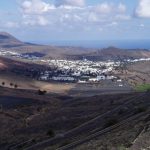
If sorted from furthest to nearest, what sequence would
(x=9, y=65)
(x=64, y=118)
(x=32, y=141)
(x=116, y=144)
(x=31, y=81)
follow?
1. (x=9, y=65)
2. (x=31, y=81)
3. (x=64, y=118)
4. (x=32, y=141)
5. (x=116, y=144)

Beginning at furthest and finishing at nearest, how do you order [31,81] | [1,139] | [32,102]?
[31,81]
[32,102]
[1,139]

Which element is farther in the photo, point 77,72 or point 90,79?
point 77,72

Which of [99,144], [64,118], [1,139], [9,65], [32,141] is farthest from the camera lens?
[9,65]

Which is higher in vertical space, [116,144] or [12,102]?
[116,144]

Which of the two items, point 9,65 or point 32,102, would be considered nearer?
point 32,102

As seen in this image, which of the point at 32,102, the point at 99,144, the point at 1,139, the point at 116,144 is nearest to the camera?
the point at 116,144

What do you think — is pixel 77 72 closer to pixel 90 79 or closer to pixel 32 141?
pixel 90 79

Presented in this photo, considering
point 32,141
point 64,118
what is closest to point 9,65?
point 64,118

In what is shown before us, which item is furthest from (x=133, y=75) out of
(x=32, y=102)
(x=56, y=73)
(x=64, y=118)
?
(x=64, y=118)

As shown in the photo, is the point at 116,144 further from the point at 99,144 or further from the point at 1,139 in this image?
the point at 1,139
